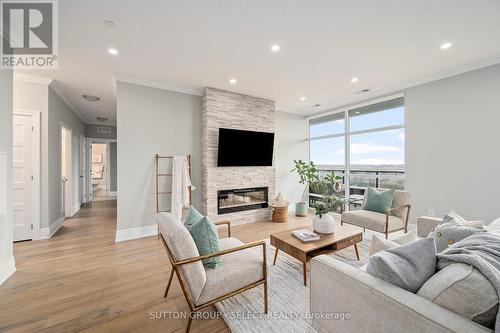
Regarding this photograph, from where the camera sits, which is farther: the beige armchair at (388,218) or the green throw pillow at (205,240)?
the beige armchair at (388,218)

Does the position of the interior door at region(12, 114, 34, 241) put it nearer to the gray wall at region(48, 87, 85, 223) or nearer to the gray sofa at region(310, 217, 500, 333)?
the gray wall at region(48, 87, 85, 223)

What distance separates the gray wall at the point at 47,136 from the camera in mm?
3444

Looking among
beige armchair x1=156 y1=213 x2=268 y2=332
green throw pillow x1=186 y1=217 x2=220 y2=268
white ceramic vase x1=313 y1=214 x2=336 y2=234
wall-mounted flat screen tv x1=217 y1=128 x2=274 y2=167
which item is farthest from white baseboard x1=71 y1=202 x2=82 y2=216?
white ceramic vase x1=313 y1=214 x2=336 y2=234

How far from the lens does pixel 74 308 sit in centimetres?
185

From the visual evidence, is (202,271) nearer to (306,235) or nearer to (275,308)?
(275,308)

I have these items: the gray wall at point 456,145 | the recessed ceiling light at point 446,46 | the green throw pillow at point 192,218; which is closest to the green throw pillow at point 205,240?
the green throw pillow at point 192,218

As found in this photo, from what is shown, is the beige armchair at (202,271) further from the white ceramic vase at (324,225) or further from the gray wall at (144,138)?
the gray wall at (144,138)

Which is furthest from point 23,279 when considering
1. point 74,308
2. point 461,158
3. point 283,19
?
point 461,158

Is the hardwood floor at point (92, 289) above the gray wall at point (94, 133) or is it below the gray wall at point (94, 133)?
below

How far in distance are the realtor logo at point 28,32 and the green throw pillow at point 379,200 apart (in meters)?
4.78

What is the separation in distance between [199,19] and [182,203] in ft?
9.58

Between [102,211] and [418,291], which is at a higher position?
[418,291]

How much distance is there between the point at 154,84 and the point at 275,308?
12.9 feet

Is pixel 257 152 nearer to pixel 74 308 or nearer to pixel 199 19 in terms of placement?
pixel 199 19
